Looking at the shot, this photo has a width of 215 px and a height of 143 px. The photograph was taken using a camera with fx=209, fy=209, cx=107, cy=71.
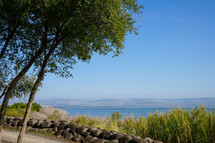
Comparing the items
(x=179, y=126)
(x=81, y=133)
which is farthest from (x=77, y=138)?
(x=179, y=126)

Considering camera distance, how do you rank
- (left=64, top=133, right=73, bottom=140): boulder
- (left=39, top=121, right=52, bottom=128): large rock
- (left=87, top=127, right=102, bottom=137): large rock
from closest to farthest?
(left=87, top=127, right=102, bottom=137): large rock, (left=64, top=133, right=73, bottom=140): boulder, (left=39, top=121, right=52, bottom=128): large rock

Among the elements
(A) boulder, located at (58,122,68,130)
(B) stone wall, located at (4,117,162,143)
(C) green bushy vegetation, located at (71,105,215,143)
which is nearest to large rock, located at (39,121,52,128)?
(B) stone wall, located at (4,117,162,143)

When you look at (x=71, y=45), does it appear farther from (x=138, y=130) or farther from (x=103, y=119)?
(x=103, y=119)

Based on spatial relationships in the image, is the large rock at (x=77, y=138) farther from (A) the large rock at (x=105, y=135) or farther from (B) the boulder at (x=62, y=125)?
(B) the boulder at (x=62, y=125)

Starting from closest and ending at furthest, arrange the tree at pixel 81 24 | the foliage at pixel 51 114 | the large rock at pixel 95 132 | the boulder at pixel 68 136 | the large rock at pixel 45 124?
the tree at pixel 81 24 → the large rock at pixel 95 132 → the boulder at pixel 68 136 → the large rock at pixel 45 124 → the foliage at pixel 51 114

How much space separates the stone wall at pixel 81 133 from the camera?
887cm

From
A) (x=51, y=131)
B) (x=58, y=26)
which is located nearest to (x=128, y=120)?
(x=51, y=131)

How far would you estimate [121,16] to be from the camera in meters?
8.01

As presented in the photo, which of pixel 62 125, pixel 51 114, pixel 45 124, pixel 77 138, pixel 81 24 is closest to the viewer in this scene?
pixel 81 24

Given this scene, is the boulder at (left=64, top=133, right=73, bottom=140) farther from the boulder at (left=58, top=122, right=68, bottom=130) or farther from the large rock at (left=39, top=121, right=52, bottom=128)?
the large rock at (left=39, top=121, right=52, bottom=128)

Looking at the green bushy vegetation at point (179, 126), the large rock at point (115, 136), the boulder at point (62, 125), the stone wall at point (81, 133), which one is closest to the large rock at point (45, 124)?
the stone wall at point (81, 133)

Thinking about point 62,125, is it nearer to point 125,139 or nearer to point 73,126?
point 73,126

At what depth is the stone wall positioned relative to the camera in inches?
349

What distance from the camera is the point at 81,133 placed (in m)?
10.2
